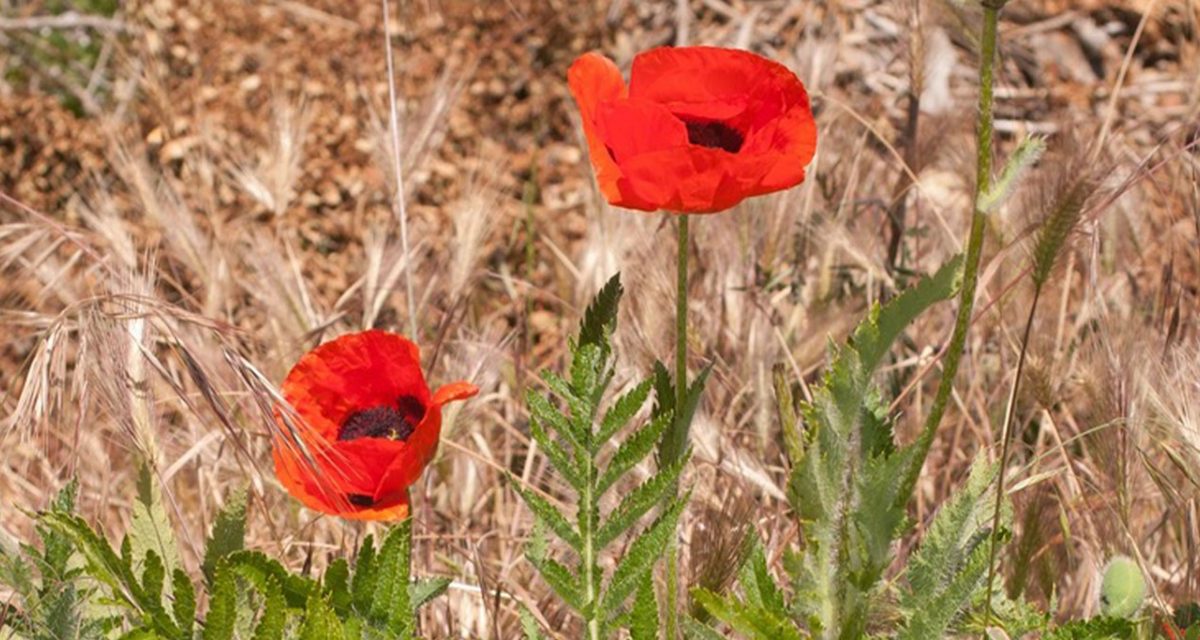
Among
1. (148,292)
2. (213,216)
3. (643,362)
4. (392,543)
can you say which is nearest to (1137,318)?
(643,362)

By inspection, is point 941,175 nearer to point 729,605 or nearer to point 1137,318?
point 1137,318

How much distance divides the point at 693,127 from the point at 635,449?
30 cm

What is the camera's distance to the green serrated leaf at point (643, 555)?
4.12 feet

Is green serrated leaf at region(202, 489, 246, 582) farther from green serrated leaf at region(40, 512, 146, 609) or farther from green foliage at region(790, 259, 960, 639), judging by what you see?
green foliage at region(790, 259, 960, 639)

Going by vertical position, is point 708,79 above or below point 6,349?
→ above

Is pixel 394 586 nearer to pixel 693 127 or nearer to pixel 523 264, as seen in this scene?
pixel 693 127

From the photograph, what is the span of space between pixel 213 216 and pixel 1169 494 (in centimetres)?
138

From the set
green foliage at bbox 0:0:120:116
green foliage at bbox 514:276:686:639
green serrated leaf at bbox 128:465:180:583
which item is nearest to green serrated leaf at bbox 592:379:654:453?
green foliage at bbox 514:276:686:639

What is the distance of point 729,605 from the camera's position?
119 centimetres

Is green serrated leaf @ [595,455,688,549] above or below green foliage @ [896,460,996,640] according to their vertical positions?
above

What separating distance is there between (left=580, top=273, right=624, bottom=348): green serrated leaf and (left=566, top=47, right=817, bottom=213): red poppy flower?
0.06m

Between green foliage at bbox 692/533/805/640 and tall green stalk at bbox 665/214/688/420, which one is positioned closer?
green foliage at bbox 692/533/805/640

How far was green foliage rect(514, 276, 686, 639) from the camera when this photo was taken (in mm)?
1249

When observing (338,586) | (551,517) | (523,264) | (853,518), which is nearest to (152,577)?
(338,586)
